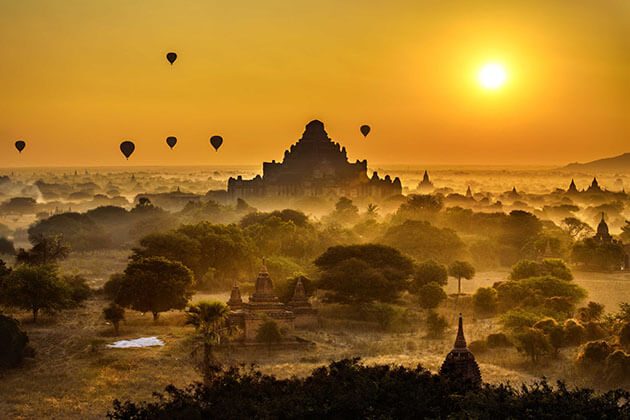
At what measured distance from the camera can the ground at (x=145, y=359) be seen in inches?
1328

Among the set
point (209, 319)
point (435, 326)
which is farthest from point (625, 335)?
point (209, 319)

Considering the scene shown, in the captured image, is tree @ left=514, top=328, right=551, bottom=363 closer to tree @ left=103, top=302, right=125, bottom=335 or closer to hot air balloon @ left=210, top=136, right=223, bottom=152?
tree @ left=103, top=302, right=125, bottom=335

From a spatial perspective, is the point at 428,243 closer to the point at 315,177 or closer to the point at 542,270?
the point at 542,270

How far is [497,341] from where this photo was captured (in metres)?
41.7

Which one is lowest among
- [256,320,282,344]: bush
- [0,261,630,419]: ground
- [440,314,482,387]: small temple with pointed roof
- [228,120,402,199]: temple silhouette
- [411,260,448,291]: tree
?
[0,261,630,419]: ground

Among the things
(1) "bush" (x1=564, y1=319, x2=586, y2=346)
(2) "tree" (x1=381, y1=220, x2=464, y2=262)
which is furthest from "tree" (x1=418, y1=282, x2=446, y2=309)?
(2) "tree" (x1=381, y1=220, x2=464, y2=262)

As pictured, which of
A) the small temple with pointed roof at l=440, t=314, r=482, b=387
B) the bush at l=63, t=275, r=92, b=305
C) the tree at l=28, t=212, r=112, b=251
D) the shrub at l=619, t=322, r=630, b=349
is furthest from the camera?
the tree at l=28, t=212, r=112, b=251

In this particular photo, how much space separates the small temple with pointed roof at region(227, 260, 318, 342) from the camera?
42781 mm

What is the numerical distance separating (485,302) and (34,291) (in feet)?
68.5

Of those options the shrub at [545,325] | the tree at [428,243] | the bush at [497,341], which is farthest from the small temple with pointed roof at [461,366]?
the tree at [428,243]

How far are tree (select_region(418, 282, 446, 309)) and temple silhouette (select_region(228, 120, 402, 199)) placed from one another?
310 ft

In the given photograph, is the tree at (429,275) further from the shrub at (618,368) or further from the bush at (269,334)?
the shrub at (618,368)

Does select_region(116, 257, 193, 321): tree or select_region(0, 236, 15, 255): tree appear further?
select_region(0, 236, 15, 255): tree

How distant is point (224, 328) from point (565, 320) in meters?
15.6
